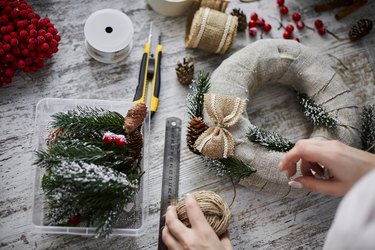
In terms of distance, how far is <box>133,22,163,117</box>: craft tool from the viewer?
59.3 inches

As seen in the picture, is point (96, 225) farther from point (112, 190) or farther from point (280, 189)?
point (280, 189)

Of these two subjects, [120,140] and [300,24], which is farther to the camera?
[300,24]

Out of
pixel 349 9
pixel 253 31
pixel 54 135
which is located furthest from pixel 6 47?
pixel 349 9

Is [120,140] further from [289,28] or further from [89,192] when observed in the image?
[289,28]

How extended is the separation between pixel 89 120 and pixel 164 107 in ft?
0.94

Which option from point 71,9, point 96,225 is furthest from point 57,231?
point 71,9

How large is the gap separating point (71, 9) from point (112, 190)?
0.68m

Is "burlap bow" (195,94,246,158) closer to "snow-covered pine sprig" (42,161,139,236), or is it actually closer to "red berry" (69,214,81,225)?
"snow-covered pine sprig" (42,161,139,236)

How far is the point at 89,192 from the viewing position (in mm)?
1206

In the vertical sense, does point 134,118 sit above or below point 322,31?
below

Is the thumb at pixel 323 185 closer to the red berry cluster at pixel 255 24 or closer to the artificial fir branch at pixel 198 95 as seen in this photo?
the artificial fir branch at pixel 198 95

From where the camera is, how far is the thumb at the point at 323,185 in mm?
1121

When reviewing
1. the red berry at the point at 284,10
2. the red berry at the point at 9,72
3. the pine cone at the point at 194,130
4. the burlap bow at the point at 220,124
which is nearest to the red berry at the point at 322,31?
the red berry at the point at 284,10

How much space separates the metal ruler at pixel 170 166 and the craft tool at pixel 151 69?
79 mm
